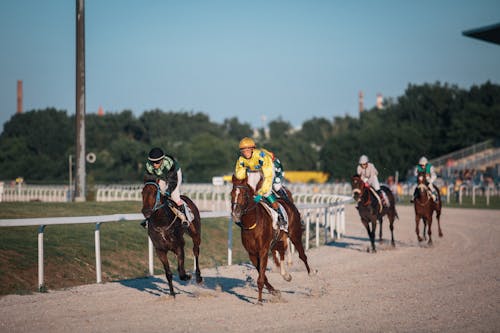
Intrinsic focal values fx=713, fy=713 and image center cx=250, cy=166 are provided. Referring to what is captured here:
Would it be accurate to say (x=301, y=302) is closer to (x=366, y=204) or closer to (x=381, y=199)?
(x=366, y=204)

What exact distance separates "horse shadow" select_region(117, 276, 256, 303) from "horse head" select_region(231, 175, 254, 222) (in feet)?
4.76

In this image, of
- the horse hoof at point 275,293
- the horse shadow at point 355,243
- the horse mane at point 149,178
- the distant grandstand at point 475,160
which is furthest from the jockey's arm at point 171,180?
the distant grandstand at point 475,160

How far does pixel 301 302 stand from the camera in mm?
9406

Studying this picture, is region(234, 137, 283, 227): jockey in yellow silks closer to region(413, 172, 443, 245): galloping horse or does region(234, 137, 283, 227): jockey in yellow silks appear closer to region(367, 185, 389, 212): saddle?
region(367, 185, 389, 212): saddle

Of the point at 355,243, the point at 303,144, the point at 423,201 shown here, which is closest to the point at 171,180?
the point at 423,201

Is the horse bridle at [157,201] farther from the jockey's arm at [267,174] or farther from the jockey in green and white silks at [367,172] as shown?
the jockey in green and white silks at [367,172]

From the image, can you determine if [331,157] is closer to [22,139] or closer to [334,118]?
[22,139]

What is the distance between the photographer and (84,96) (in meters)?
22.8

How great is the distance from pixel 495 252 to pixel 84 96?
13517 millimetres

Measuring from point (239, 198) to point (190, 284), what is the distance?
315 cm

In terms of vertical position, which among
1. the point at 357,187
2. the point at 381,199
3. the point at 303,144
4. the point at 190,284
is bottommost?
the point at 190,284

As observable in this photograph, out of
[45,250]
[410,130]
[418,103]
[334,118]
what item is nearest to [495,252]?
[45,250]

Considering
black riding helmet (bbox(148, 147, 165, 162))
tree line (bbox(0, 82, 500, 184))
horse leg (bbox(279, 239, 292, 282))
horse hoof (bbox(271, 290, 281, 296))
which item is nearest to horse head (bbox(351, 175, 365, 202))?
horse leg (bbox(279, 239, 292, 282))

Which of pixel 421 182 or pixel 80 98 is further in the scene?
pixel 80 98
